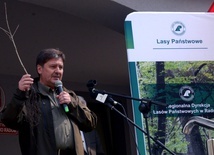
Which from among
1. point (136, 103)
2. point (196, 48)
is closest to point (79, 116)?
point (136, 103)

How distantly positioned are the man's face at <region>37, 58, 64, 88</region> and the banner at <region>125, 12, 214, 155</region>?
1.01 meters

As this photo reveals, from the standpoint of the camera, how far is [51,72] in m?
2.91

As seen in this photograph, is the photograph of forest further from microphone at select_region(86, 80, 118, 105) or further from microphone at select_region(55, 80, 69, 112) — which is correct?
microphone at select_region(55, 80, 69, 112)

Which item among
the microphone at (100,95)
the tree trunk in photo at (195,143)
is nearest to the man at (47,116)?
the microphone at (100,95)

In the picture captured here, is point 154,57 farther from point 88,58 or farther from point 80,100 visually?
point 88,58

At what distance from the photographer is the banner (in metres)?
3.83

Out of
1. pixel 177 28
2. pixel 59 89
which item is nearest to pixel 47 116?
pixel 59 89

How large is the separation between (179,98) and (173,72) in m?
0.24

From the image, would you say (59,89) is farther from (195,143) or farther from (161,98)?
(195,143)

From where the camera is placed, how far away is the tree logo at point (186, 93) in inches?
156

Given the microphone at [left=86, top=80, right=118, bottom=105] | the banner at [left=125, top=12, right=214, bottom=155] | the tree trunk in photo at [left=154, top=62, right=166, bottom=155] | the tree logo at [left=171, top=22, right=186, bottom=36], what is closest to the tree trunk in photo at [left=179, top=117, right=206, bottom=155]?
the banner at [left=125, top=12, right=214, bottom=155]

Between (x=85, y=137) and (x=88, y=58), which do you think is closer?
(x=85, y=137)

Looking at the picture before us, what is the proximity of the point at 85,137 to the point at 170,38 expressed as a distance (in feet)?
4.37

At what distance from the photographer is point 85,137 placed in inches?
127
